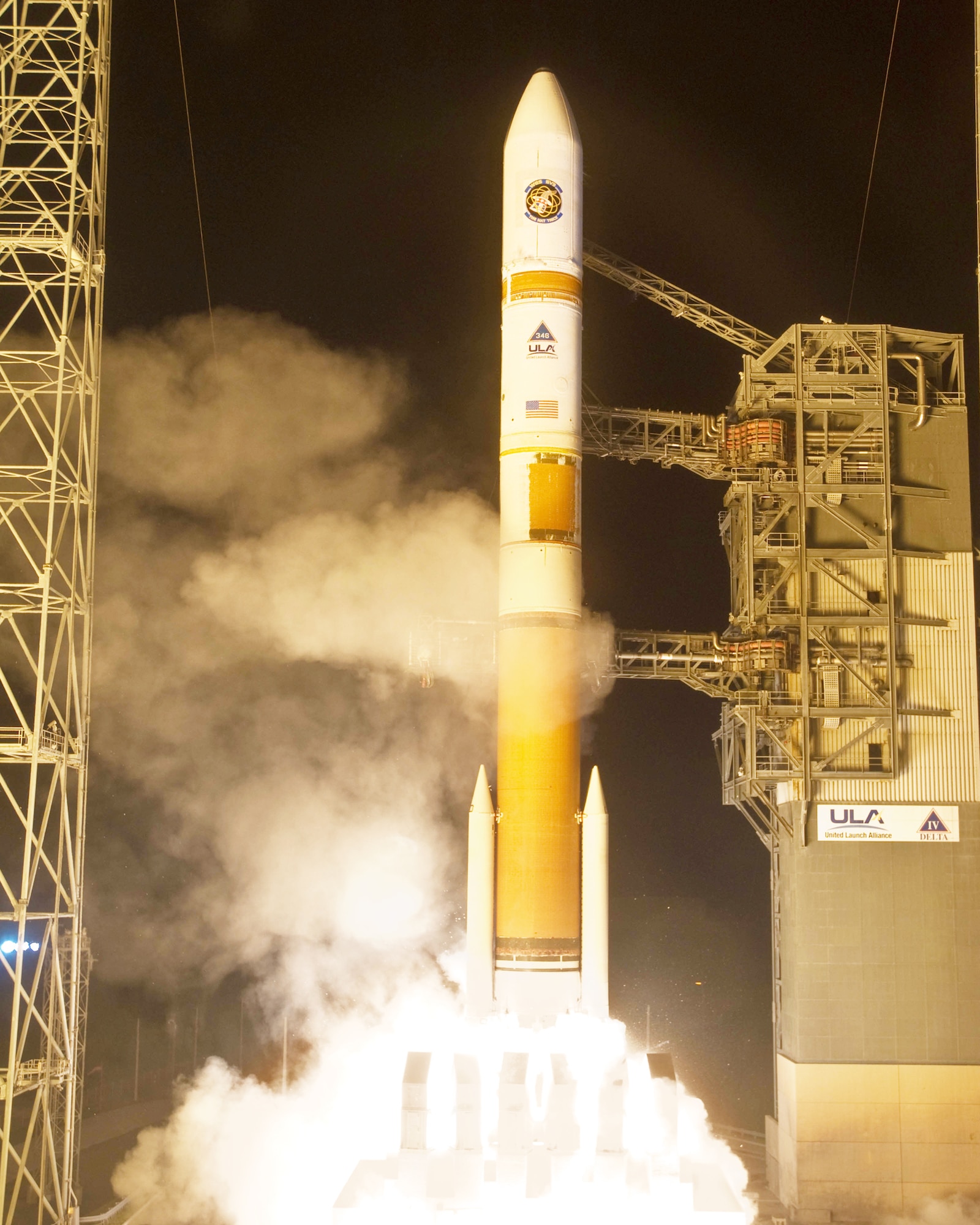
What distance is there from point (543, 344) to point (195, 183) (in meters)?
16.3

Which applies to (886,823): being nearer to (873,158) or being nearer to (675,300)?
(675,300)

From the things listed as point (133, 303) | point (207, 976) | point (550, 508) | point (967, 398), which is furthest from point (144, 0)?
point (207, 976)

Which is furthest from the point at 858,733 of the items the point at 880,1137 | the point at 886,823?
the point at 880,1137

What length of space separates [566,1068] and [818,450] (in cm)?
1625

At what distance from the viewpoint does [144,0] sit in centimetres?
4191

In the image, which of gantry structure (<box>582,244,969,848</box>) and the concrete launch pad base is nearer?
the concrete launch pad base

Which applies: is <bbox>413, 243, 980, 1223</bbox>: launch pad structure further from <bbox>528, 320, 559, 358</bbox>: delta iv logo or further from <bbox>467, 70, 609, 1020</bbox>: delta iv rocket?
<bbox>528, 320, 559, 358</bbox>: delta iv logo

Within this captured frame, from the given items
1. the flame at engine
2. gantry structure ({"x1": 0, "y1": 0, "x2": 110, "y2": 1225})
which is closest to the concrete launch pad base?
the flame at engine

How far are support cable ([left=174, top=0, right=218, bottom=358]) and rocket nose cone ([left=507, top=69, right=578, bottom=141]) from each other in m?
12.1

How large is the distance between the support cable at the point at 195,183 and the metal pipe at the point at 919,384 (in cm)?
Result: 1899

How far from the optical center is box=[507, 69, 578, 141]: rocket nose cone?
32844 mm

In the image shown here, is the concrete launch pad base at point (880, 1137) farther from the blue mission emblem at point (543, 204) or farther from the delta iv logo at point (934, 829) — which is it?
the blue mission emblem at point (543, 204)

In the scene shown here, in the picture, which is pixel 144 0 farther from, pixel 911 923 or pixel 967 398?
pixel 911 923

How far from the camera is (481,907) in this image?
30.4 meters
